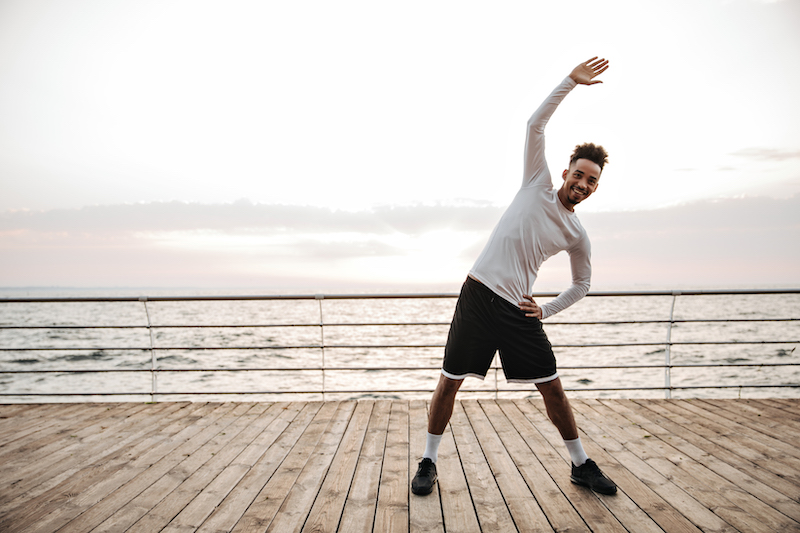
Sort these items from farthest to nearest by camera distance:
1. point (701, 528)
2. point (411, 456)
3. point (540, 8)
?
1. point (540, 8)
2. point (411, 456)
3. point (701, 528)

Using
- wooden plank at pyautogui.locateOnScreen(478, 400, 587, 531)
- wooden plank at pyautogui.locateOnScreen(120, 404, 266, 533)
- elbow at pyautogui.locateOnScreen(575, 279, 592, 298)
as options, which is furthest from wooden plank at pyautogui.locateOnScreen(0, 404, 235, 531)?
elbow at pyautogui.locateOnScreen(575, 279, 592, 298)

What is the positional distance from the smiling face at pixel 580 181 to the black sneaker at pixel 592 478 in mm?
1186

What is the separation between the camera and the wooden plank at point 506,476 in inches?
58.9

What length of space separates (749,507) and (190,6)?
7.83 meters

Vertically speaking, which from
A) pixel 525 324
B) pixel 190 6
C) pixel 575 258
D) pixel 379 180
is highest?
pixel 190 6

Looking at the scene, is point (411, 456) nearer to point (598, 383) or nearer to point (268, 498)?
point (268, 498)

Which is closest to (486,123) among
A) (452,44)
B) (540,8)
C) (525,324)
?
(452,44)

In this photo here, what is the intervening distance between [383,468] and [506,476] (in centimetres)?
60

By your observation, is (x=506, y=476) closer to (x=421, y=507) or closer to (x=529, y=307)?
(x=421, y=507)

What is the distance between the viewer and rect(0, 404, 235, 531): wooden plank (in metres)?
1.55


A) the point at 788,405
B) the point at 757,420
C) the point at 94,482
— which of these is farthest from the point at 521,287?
the point at 788,405

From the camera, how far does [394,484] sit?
71.0 inches

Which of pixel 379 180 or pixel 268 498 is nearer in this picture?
pixel 268 498

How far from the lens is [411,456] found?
6.97 ft
